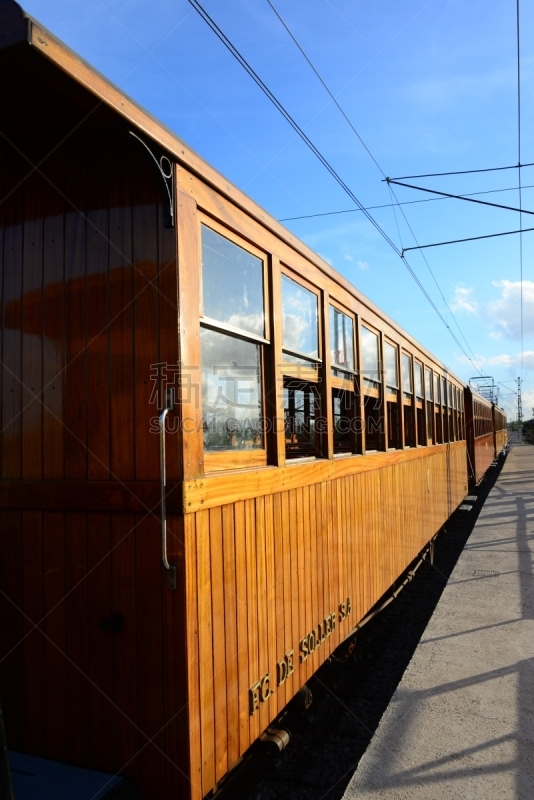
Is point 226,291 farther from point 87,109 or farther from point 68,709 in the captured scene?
point 68,709

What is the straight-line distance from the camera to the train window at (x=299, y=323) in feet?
11.1

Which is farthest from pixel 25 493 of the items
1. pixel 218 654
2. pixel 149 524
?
pixel 218 654

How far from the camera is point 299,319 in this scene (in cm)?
360

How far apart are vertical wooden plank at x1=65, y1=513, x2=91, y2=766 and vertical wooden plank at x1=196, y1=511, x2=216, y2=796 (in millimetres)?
463

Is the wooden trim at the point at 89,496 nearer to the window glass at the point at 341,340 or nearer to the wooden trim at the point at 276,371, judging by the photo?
the wooden trim at the point at 276,371

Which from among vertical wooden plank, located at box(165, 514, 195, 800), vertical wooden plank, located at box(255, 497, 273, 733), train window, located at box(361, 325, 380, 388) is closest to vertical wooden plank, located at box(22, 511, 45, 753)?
vertical wooden plank, located at box(165, 514, 195, 800)

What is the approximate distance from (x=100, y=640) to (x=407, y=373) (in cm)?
477

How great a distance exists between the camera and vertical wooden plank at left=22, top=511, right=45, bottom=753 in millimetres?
2604

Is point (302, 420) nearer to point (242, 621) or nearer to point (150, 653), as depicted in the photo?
point (242, 621)

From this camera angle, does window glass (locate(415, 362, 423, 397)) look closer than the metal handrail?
No

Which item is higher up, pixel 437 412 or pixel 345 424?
pixel 437 412

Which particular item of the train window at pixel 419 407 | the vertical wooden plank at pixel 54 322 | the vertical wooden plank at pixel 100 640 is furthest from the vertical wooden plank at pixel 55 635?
the train window at pixel 419 407

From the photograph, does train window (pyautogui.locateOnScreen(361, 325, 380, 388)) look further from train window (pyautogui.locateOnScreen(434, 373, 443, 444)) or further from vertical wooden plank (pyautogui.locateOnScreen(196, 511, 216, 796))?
train window (pyautogui.locateOnScreen(434, 373, 443, 444))

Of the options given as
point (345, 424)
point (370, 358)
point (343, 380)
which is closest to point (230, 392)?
point (343, 380)
